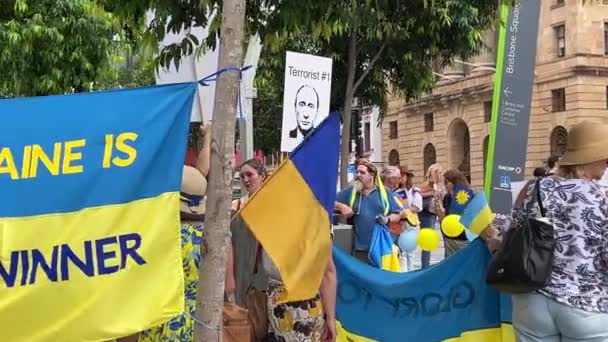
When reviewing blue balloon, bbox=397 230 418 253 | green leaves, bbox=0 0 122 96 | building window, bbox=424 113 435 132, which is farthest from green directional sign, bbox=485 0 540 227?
building window, bbox=424 113 435 132

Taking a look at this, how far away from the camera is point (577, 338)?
3939mm

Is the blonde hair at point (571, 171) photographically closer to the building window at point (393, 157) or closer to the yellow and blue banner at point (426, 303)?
the yellow and blue banner at point (426, 303)

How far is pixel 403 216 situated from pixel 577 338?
5569mm

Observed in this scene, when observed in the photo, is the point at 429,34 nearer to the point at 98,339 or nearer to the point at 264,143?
the point at 98,339

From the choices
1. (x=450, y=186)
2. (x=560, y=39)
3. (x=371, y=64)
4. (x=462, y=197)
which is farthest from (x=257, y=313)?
(x=560, y=39)

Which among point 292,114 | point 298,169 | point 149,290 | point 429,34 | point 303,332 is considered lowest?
point 303,332

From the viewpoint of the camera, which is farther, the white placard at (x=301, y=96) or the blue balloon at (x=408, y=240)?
the blue balloon at (x=408, y=240)


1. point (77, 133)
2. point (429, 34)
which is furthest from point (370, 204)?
point (77, 133)

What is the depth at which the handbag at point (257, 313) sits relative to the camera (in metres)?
4.45

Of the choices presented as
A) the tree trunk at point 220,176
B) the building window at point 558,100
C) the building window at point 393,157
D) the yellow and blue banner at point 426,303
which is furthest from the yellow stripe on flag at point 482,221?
the building window at point 393,157

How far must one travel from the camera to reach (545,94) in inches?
1897

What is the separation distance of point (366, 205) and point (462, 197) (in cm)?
174

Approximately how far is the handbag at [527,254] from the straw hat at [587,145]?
0.21m

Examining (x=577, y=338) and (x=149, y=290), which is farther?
(x=577, y=338)
